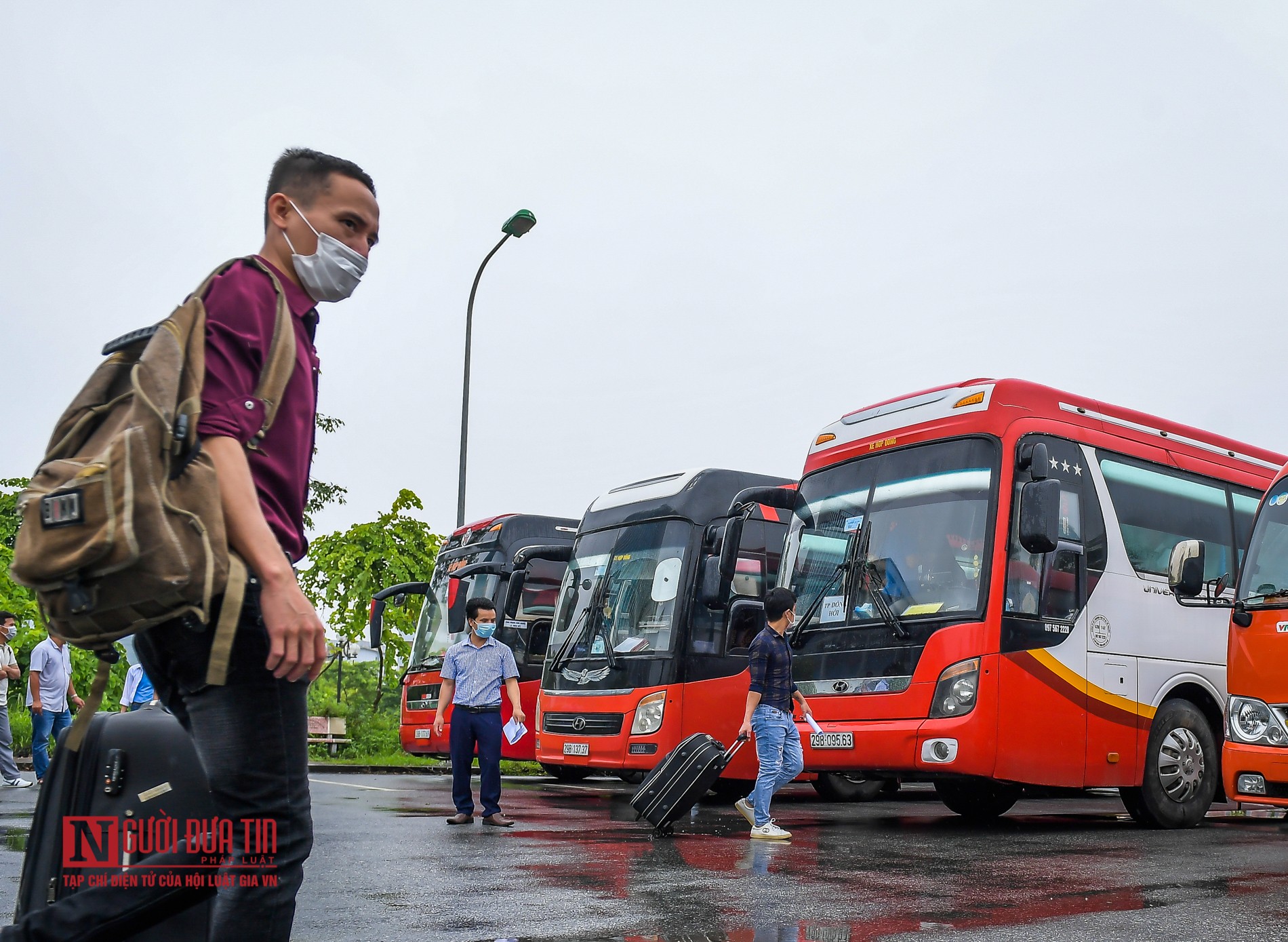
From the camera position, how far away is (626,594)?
44.7 feet

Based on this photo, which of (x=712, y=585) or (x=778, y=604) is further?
(x=712, y=585)

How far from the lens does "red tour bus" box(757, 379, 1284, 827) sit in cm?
927

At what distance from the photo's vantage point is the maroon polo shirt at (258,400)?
8.45 ft

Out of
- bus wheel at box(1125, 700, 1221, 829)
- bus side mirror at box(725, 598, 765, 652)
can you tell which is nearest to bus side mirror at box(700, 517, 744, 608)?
bus side mirror at box(725, 598, 765, 652)

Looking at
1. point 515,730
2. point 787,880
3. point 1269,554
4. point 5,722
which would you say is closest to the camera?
point 787,880

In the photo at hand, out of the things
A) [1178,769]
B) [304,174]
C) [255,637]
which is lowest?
[1178,769]

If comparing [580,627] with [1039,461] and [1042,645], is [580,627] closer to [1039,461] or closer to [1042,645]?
[1042,645]

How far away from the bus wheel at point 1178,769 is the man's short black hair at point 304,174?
898 centimetres

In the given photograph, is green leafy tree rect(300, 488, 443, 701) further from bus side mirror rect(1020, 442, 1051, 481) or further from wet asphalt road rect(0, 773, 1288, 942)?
bus side mirror rect(1020, 442, 1051, 481)

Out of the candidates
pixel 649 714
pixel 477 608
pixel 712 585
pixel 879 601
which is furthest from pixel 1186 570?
pixel 477 608

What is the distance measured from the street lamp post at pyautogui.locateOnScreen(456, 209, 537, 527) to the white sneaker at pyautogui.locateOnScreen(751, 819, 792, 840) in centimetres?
1233

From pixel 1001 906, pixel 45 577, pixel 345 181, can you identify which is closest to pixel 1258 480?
pixel 1001 906

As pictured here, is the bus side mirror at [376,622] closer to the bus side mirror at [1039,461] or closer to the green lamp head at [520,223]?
the green lamp head at [520,223]

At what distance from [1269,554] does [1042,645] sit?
5.53 feet
